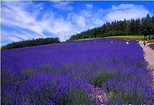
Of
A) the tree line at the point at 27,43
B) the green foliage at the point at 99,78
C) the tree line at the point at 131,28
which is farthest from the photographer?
the tree line at the point at 131,28

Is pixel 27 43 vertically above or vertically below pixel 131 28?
below

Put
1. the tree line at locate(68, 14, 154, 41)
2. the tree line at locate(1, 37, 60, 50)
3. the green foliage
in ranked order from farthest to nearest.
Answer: the tree line at locate(68, 14, 154, 41)
the tree line at locate(1, 37, 60, 50)
the green foliage

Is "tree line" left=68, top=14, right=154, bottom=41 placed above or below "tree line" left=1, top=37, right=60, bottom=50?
above

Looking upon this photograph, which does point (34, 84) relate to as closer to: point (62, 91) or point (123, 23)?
point (62, 91)

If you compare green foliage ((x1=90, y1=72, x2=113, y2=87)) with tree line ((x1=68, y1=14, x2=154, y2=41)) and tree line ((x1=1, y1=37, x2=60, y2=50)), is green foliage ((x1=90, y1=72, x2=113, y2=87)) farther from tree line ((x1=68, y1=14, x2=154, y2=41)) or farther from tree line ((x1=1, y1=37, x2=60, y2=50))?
tree line ((x1=68, y1=14, x2=154, y2=41))

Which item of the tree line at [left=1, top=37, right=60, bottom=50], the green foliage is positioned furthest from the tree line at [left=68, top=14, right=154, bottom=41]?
the green foliage

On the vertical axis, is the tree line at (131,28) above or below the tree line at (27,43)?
above

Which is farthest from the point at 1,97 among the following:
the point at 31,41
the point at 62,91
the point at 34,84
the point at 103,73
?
the point at 31,41

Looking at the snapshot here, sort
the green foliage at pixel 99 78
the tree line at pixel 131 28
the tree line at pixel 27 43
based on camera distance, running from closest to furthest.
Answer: the green foliage at pixel 99 78
the tree line at pixel 27 43
the tree line at pixel 131 28

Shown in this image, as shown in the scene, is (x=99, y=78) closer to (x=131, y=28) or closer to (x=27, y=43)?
(x=27, y=43)

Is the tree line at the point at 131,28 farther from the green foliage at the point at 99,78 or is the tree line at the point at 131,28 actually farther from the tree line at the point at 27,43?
the green foliage at the point at 99,78

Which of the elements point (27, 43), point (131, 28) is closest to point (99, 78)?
point (27, 43)

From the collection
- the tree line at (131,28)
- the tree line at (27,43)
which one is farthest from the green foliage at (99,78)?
the tree line at (131,28)

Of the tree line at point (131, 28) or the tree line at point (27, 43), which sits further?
the tree line at point (131, 28)
